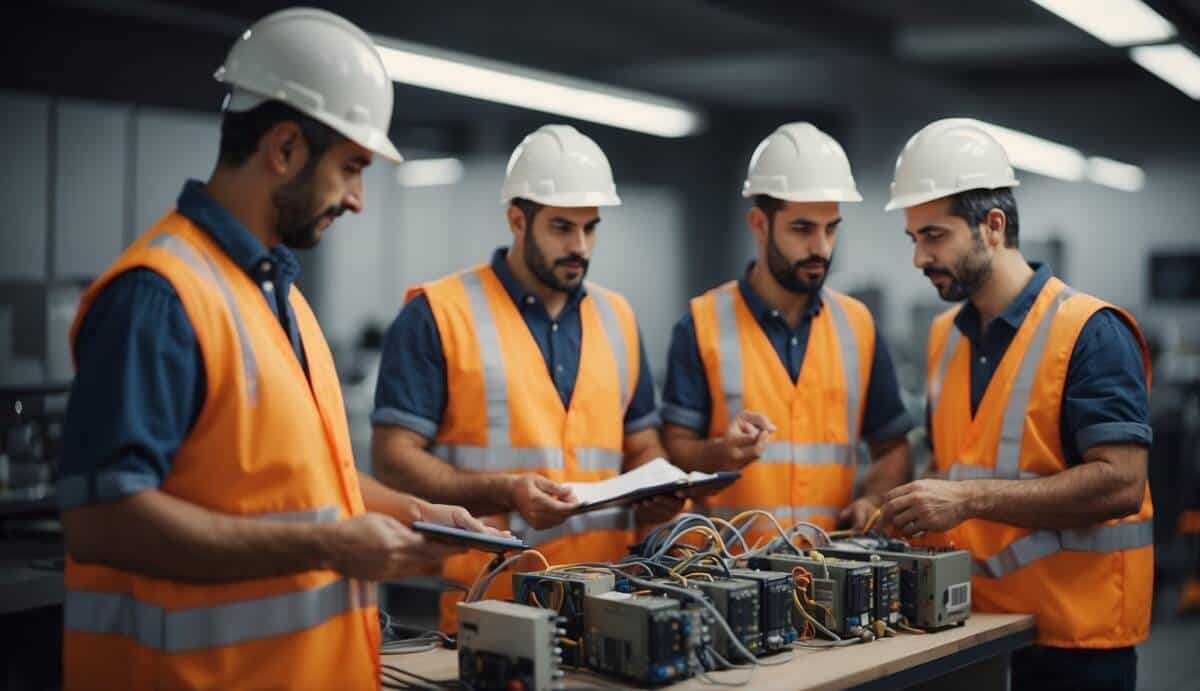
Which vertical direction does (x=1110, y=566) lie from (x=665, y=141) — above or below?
below

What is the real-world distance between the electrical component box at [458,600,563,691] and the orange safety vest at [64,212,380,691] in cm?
21

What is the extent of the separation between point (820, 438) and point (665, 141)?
→ 8.44 metres

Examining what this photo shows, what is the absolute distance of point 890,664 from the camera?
87.0 inches

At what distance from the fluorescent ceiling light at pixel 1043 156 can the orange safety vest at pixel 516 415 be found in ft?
21.6

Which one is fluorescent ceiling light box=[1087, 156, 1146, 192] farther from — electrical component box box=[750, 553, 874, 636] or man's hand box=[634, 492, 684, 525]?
electrical component box box=[750, 553, 874, 636]

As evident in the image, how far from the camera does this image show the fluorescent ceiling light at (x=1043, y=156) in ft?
29.8

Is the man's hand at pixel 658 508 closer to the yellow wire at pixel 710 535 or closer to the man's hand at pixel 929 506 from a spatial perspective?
the yellow wire at pixel 710 535

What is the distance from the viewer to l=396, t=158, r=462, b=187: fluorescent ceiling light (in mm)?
11680

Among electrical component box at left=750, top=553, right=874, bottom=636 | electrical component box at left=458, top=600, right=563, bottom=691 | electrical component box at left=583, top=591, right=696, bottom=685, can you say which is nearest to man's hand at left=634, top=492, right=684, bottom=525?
electrical component box at left=750, top=553, right=874, bottom=636

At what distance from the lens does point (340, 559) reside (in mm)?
1720

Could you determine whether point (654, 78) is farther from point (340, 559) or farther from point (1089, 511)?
point (340, 559)

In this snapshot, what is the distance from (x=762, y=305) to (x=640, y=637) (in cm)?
141

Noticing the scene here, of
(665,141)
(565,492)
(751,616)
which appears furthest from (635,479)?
(665,141)

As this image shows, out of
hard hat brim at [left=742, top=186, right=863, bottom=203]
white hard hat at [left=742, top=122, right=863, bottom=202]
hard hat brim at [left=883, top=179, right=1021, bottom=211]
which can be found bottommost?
hard hat brim at [left=883, top=179, right=1021, bottom=211]
